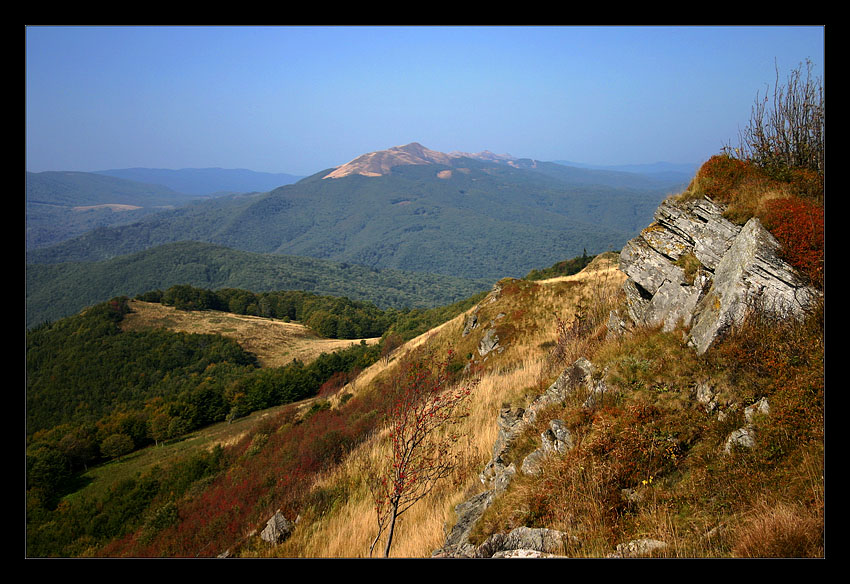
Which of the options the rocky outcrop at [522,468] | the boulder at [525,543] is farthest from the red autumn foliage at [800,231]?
the boulder at [525,543]

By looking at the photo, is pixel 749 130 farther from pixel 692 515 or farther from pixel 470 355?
pixel 470 355

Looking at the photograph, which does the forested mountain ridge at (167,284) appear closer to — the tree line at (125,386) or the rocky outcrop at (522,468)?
the tree line at (125,386)

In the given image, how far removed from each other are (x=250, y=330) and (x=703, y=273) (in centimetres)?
8156

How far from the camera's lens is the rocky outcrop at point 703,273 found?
5574 millimetres

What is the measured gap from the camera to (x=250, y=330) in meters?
79.1

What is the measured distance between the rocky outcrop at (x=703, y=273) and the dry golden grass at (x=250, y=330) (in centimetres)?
5945

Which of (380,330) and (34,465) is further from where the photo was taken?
(380,330)

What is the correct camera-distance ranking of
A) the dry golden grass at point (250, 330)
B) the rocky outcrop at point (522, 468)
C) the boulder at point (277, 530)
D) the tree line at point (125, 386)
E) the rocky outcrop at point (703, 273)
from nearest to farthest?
the rocky outcrop at point (522, 468), the rocky outcrop at point (703, 273), the boulder at point (277, 530), the tree line at point (125, 386), the dry golden grass at point (250, 330)

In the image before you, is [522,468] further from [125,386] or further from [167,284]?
[167,284]

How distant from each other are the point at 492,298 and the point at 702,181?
74.3ft

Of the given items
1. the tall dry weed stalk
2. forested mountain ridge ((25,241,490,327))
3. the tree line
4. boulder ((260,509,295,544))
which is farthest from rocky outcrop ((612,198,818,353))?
forested mountain ridge ((25,241,490,327))

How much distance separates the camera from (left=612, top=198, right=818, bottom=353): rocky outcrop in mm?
5574
